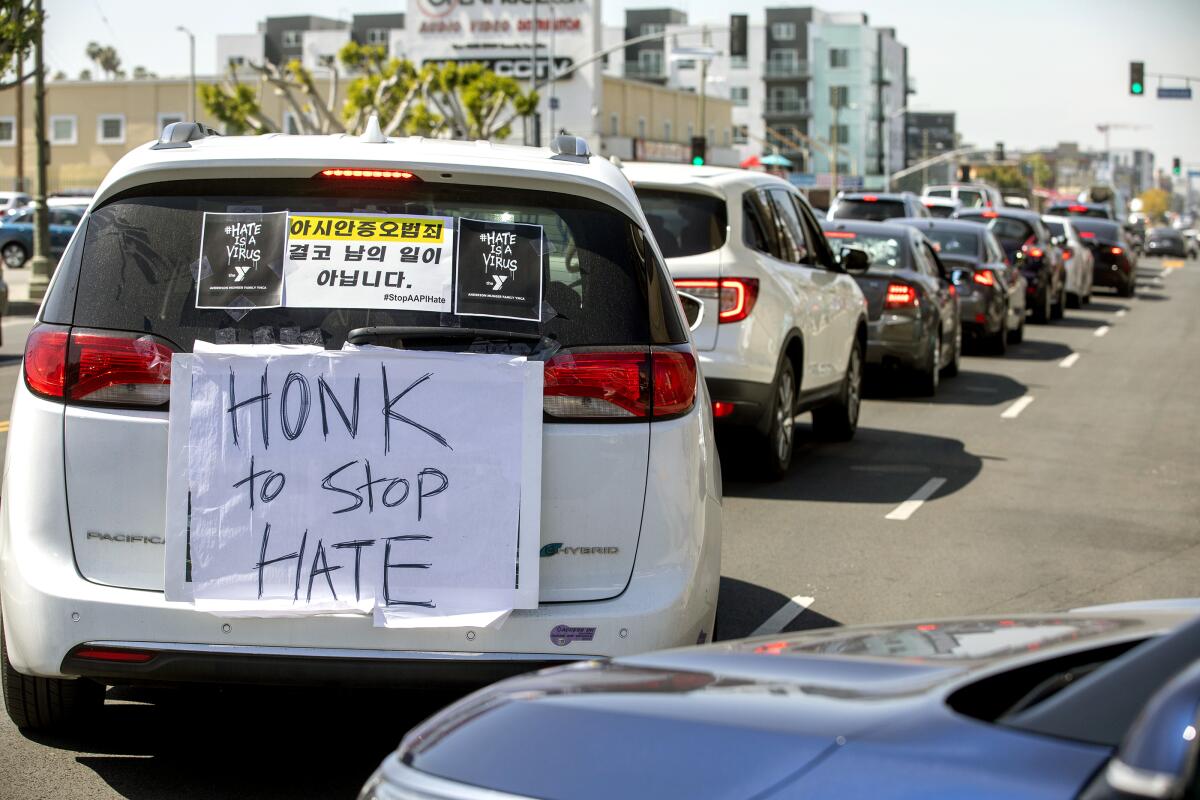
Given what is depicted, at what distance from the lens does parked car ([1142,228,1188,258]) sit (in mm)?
70812

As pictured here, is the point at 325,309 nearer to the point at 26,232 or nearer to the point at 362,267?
the point at 362,267

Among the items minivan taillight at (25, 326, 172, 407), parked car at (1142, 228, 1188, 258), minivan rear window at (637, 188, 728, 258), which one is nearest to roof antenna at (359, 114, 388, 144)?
minivan taillight at (25, 326, 172, 407)

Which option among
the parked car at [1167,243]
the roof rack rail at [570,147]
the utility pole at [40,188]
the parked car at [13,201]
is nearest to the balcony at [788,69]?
the parked car at [1167,243]

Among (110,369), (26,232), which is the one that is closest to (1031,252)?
(110,369)

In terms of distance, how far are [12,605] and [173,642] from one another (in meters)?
0.50

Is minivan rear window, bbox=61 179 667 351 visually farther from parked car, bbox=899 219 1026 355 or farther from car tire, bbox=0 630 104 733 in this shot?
parked car, bbox=899 219 1026 355

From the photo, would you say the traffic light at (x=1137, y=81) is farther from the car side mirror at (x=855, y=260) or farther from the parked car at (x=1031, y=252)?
the car side mirror at (x=855, y=260)

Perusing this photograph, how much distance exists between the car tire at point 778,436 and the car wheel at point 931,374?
18.9 feet

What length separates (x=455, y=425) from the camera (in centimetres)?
417

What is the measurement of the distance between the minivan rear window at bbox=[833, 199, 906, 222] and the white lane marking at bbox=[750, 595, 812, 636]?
85.3ft

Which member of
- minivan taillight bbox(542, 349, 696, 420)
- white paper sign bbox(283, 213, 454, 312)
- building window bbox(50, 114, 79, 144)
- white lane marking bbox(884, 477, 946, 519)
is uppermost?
building window bbox(50, 114, 79, 144)

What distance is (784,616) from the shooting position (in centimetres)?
686

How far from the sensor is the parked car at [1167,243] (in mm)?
70812

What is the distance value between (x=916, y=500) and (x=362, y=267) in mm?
6489
